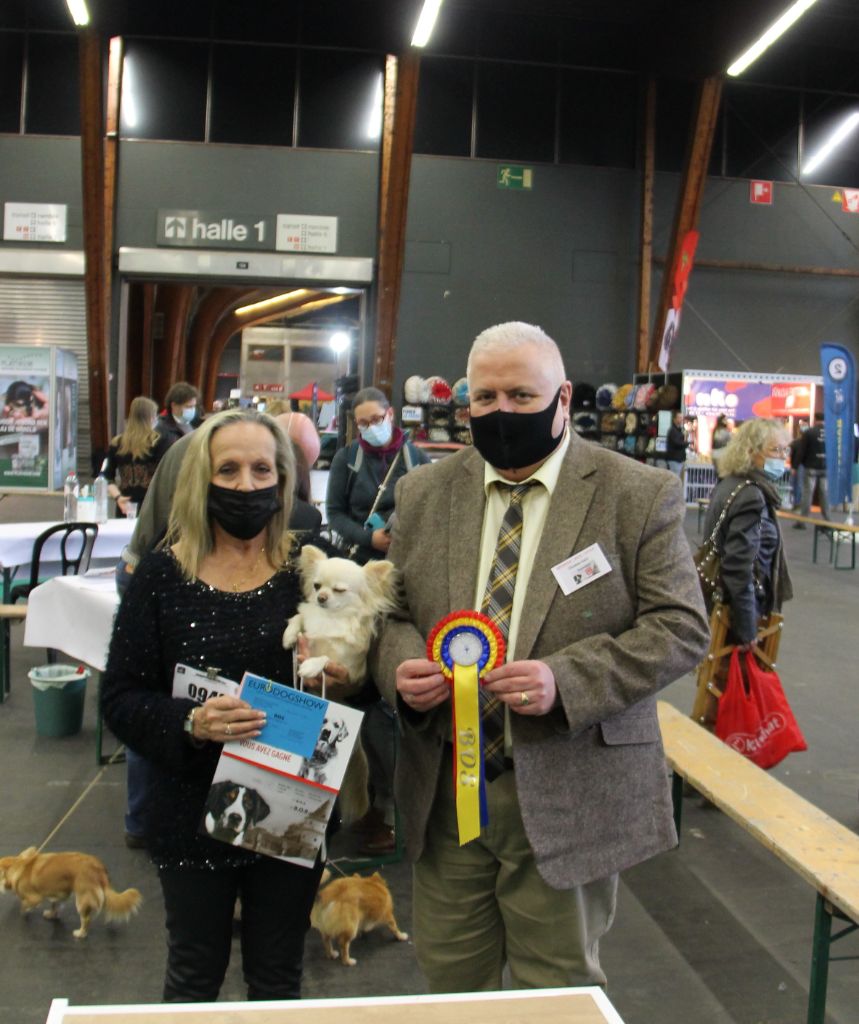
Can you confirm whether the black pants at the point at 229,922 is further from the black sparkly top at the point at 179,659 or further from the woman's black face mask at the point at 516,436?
the woman's black face mask at the point at 516,436

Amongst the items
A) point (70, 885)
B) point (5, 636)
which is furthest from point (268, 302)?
point (70, 885)

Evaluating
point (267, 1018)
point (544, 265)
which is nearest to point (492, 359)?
point (267, 1018)

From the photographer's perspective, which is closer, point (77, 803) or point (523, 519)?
point (523, 519)

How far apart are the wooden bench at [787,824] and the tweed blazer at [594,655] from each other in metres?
1.04

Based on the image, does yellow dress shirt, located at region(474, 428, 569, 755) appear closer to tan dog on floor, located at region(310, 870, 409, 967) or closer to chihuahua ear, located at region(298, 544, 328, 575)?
chihuahua ear, located at region(298, 544, 328, 575)

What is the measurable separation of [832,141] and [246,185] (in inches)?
380

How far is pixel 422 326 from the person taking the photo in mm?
15453

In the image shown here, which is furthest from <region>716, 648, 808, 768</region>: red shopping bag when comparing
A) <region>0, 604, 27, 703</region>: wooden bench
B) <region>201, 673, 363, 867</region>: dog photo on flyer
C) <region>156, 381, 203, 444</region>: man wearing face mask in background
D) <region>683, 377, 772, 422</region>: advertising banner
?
<region>683, 377, 772, 422</region>: advertising banner

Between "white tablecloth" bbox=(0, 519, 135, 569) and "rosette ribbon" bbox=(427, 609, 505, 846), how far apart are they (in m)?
4.82

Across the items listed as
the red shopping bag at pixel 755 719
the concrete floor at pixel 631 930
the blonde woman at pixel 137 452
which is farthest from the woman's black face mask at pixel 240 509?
the blonde woman at pixel 137 452

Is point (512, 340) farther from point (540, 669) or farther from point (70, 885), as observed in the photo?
point (70, 885)

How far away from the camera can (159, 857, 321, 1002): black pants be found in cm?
187

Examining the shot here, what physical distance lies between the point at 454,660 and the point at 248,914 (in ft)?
2.40

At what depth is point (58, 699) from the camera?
4.88 meters
